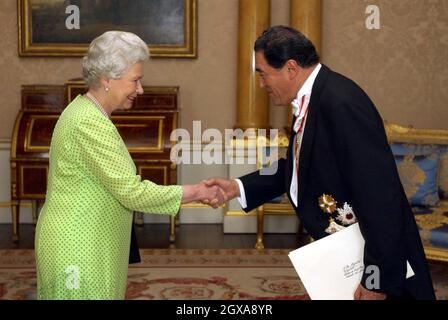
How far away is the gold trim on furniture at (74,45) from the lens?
763 centimetres

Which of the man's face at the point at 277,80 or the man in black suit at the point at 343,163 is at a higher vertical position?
the man's face at the point at 277,80

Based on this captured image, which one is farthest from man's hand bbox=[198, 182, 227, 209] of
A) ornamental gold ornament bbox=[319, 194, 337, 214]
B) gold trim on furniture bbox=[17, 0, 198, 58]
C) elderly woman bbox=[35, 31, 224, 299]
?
gold trim on furniture bbox=[17, 0, 198, 58]

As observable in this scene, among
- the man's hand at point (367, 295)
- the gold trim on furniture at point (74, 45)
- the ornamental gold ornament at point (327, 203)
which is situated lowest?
the man's hand at point (367, 295)

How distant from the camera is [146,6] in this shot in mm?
7641

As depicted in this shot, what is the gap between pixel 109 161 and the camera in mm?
2746

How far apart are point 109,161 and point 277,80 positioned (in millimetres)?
689

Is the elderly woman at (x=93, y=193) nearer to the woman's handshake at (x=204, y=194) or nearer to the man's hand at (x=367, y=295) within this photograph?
the woman's handshake at (x=204, y=194)

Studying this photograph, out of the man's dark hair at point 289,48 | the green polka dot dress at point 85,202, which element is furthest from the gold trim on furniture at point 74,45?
the man's dark hair at point 289,48

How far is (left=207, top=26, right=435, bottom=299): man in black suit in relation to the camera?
2.45 meters

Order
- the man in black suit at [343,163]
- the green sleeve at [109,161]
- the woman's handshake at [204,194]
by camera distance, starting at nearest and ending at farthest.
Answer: the man in black suit at [343,163], the green sleeve at [109,161], the woman's handshake at [204,194]

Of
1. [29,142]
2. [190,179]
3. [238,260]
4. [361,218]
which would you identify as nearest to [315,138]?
[361,218]

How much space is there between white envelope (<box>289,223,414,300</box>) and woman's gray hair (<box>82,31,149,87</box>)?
0.97m
